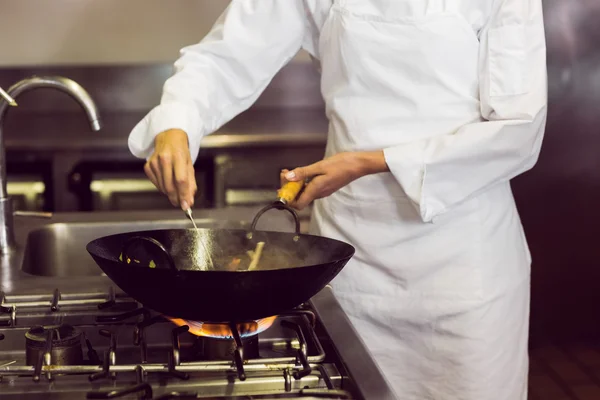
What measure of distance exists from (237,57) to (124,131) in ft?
4.44

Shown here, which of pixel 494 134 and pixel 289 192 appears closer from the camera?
pixel 289 192

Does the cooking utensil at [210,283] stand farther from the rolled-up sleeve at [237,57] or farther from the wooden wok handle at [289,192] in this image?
A: the rolled-up sleeve at [237,57]

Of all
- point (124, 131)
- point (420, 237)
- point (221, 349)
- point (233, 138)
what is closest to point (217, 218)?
point (420, 237)

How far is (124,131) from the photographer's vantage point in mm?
2764

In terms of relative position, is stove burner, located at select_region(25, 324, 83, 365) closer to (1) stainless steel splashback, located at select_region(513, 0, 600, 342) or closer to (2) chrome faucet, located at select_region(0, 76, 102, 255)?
(2) chrome faucet, located at select_region(0, 76, 102, 255)

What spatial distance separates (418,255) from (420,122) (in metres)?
0.23

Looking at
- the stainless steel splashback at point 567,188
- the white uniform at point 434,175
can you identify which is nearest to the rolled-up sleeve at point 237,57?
the white uniform at point 434,175

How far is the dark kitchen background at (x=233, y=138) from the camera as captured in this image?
8.59 feet

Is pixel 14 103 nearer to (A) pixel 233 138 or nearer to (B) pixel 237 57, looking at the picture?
(B) pixel 237 57

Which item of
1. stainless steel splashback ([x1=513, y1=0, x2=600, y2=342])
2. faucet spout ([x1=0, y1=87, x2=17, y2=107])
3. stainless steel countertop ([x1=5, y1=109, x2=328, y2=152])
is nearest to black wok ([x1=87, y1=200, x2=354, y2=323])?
faucet spout ([x1=0, y1=87, x2=17, y2=107])

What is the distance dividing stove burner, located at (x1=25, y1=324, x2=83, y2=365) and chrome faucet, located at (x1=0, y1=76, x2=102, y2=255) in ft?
1.56

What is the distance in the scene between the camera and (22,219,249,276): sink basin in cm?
162

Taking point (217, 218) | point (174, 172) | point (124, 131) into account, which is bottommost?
point (217, 218)

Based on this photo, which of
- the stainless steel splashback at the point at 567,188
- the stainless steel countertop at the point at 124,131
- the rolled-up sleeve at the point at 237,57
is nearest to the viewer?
the rolled-up sleeve at the point at 237,57
